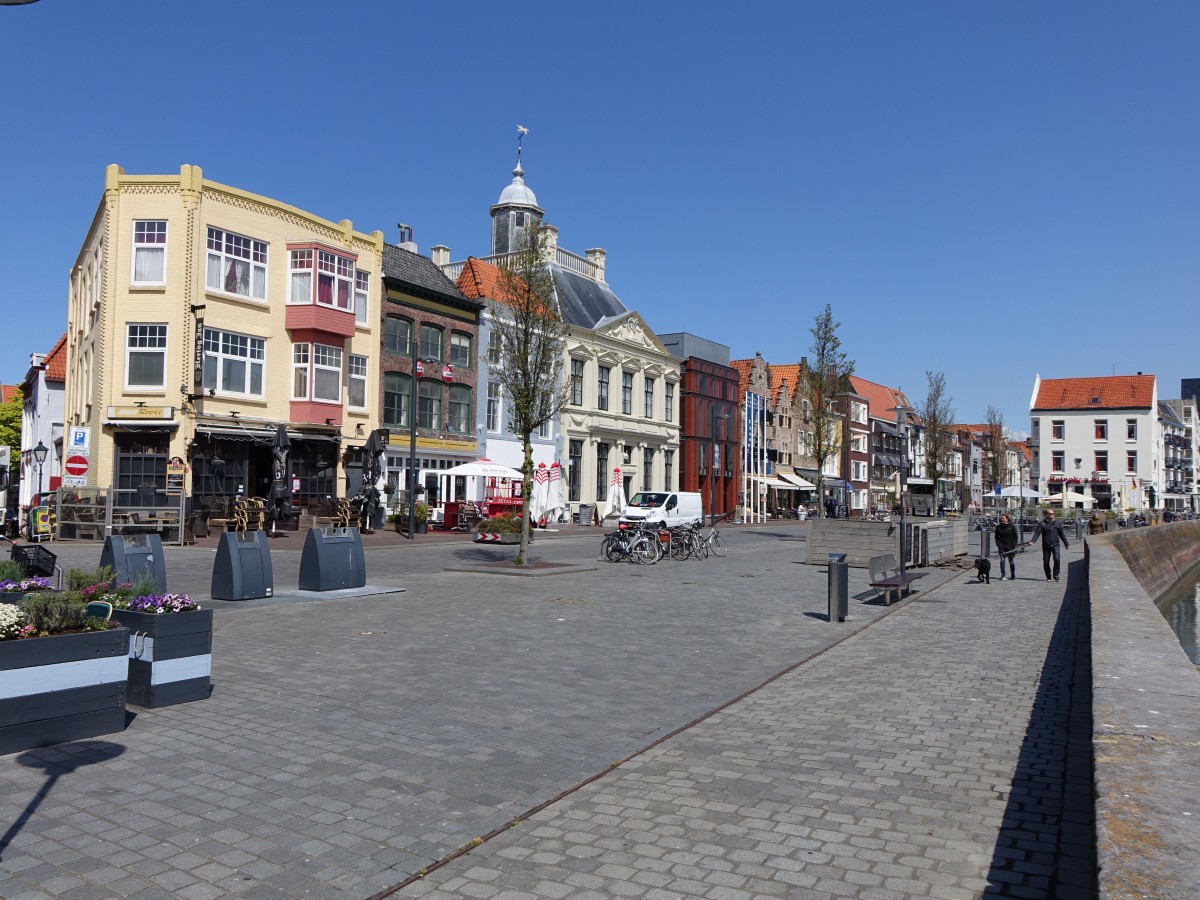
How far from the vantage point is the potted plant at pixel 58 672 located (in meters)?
5.78

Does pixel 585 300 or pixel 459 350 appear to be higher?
pixel 585 300

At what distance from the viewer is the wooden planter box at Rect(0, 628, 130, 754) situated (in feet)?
19.0

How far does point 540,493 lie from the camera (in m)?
40.4

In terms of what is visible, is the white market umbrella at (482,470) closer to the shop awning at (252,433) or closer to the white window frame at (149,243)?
the shop awning at (252,433)

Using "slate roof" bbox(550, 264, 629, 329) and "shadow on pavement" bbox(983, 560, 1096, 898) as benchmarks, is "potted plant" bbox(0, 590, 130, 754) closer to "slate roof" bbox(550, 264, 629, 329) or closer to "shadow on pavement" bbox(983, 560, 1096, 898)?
"shadow on pavement" bbox(983, 560, 1096, 898)

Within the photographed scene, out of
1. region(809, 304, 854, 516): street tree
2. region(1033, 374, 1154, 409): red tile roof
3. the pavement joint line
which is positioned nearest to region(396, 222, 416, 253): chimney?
region(809, 304, 854, 516): street tree

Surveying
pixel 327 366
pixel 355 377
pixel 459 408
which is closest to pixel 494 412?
pixel 459 408

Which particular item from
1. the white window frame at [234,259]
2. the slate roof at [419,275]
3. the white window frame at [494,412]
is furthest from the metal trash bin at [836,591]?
the white window frame at [494,412]

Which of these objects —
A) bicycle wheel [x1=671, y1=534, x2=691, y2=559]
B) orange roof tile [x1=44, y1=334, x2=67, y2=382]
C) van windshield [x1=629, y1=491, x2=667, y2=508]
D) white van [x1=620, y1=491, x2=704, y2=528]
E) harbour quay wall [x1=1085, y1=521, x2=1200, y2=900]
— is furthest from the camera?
orange roof tile [x1=44, y1=334, x2=67, y2=382]

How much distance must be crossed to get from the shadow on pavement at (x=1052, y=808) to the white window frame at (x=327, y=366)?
28.8 meters

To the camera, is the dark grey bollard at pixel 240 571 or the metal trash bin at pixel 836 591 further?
the dark grey bollard at pixel 240 571

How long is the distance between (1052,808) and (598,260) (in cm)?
5104

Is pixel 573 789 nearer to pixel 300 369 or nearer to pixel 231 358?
pixel 231 358

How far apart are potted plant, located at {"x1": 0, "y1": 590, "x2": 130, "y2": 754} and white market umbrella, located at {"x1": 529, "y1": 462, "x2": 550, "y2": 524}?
3134cm
